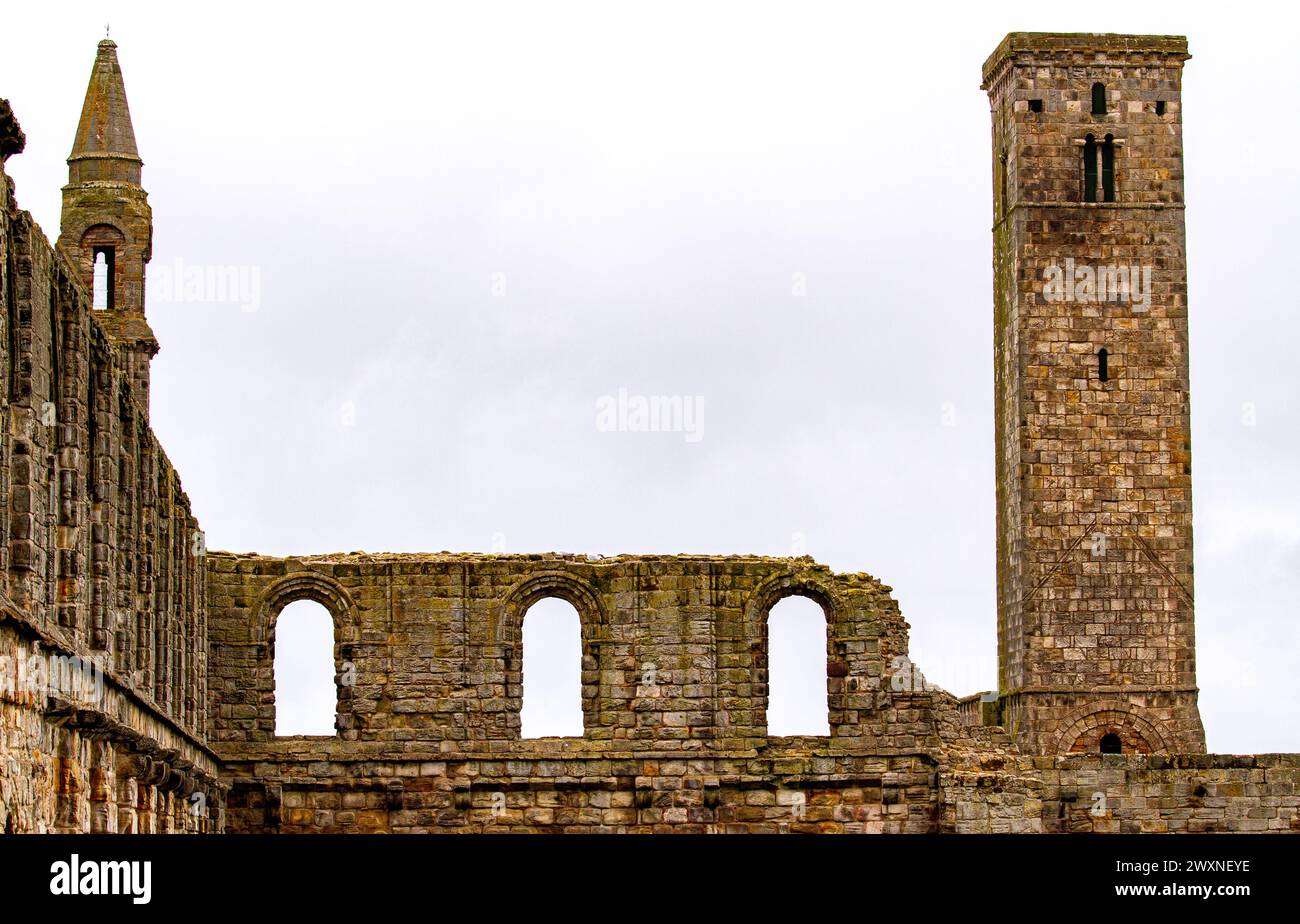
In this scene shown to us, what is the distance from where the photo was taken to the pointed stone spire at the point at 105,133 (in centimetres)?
3962

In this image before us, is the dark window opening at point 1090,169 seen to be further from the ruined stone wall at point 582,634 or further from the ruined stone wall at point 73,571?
the ruined stone wall at point 73,571

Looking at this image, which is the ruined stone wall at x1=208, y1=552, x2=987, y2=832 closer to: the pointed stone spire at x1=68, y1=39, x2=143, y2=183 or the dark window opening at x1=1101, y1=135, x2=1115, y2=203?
the pointed stone spire at x1=68, y1=39, x2=143, y2=183

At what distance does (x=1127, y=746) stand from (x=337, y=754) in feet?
43.7

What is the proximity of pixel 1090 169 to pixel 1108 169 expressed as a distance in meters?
0.27

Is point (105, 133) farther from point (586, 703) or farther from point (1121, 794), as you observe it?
point (1121, 794)

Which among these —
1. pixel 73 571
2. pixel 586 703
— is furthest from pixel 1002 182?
pixel 73 571

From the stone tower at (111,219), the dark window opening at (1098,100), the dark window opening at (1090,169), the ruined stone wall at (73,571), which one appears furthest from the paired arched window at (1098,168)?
the ruined stone wall at (73,571)

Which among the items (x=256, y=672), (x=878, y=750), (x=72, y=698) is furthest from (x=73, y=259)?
(x=72, y=698)

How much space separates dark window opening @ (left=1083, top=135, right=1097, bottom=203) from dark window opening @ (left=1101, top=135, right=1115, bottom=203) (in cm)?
12

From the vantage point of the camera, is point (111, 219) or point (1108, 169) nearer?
point (111, 219)

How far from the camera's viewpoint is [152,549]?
1236 inches

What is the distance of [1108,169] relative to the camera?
157ft
